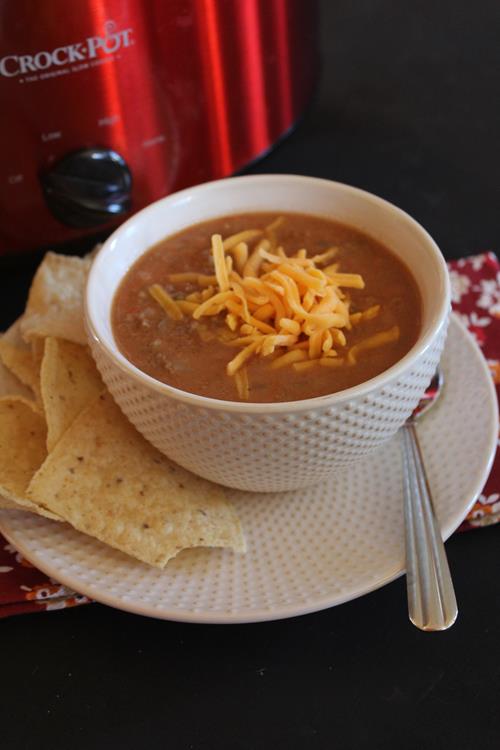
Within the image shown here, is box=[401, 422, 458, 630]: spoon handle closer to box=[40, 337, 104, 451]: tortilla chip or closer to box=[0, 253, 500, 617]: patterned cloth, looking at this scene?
box=[0, 253, 500, 617]: patterned cloth

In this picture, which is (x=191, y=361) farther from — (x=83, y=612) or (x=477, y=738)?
(x=477, y=738)

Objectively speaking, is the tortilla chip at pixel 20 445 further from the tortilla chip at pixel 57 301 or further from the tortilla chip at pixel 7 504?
the tortilla chip at pixel 57 301

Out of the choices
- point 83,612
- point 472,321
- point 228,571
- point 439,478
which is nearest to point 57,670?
point 83,612

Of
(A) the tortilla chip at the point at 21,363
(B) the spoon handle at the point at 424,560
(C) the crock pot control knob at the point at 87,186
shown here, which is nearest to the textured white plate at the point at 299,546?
(B) the spoon handle at the point at 424,560

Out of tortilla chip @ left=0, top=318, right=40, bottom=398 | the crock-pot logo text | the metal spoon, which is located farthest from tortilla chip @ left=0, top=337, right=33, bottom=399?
the metal spoon

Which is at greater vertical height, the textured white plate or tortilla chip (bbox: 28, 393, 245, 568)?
tortilla chip (bbox: 28, 393, 245, 568)

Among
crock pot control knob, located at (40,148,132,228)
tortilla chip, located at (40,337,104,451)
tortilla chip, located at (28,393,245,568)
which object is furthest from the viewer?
crock pot control knob, located at (40,148,132,228)
